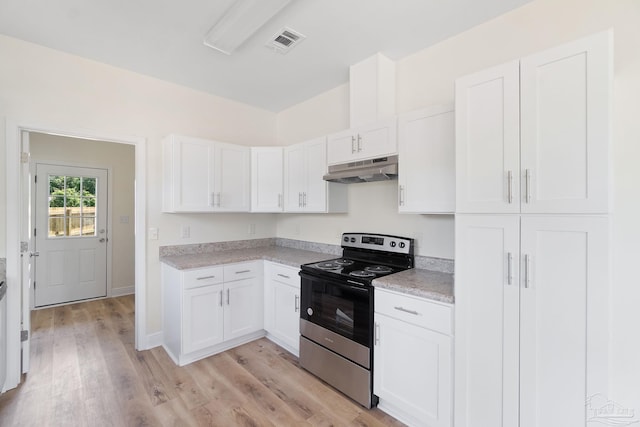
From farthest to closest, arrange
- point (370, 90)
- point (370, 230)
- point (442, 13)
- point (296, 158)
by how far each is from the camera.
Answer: point (296, 158), point (370, 230), point (370, 90), point (442, 13)

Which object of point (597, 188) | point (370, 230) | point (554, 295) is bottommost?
point (554, 295)

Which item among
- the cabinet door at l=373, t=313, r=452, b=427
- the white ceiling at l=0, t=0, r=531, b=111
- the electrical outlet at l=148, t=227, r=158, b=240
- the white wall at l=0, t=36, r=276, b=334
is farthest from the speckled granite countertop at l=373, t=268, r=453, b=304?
the electrical outlet at l=148, t=227, r=158, b=240

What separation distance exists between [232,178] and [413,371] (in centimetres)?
250

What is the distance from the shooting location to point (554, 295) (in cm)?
136

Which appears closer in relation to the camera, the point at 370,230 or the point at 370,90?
the point at 370,90

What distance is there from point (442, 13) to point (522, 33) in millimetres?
530

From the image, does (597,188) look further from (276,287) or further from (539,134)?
(276,287)

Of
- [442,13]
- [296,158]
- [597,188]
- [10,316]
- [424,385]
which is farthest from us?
[296,158]

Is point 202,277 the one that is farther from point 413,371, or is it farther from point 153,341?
point 413,371

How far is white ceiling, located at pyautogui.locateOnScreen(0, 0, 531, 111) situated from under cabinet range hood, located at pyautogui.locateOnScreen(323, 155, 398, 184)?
0.94m

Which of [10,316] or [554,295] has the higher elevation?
[554,295]

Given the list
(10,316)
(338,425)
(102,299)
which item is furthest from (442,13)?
(102,299)

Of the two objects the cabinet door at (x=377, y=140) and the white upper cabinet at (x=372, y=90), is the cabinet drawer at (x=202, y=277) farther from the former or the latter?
the white upper cabinet at (x=372, y=90)

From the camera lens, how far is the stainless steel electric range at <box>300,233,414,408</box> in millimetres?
2053
